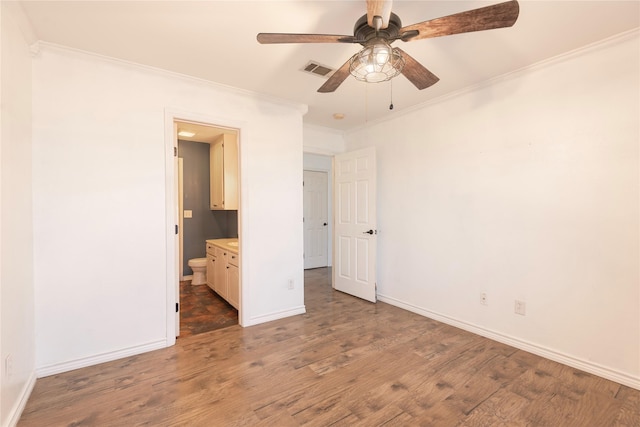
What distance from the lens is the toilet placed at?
15.5ft

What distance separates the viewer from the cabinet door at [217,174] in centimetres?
445

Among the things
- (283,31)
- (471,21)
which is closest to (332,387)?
(471,21)

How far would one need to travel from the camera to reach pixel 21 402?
1799mm

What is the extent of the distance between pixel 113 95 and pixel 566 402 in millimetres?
4030

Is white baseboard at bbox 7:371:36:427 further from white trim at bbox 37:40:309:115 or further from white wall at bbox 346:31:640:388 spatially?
white wall at bbox 346:31:640:388

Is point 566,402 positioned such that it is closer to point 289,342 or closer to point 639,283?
point 639,283

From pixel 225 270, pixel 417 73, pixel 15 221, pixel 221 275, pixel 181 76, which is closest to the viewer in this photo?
pixel 15 221

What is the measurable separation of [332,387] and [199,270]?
343 cm

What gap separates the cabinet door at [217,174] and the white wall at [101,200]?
1.61m

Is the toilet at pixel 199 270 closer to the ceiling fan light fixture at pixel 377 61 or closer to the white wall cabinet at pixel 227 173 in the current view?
the white wall cabinet at pixel 227 173

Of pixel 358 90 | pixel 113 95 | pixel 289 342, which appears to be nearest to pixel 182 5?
pixel 113 95

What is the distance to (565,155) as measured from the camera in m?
2.39

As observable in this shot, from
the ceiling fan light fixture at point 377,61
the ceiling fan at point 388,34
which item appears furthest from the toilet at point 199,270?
the ceiling fan light fixture at point 377,61

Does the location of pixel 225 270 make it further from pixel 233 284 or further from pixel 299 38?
pixel 299 38
